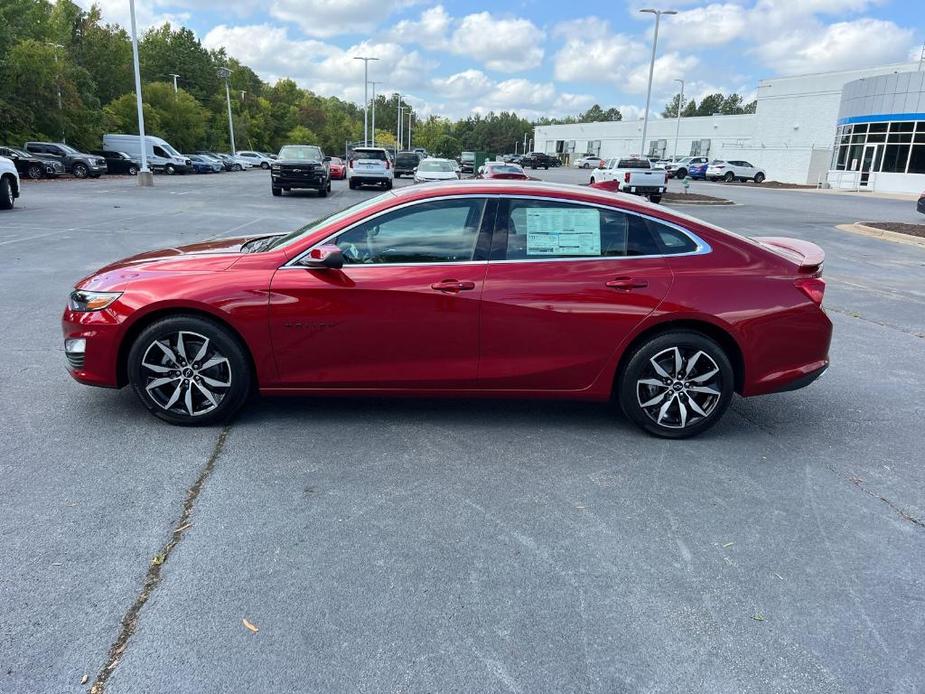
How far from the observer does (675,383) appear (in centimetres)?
451

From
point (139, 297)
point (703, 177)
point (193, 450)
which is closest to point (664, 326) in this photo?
point (193, 450)

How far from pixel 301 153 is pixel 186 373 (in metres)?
24.0

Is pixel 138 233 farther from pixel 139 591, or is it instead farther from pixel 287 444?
pixel 139 591

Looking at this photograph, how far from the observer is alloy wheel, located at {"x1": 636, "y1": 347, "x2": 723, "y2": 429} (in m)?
4.49

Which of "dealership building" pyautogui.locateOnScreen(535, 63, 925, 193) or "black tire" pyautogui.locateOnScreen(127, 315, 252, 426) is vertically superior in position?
"dealership building" pyautogui.locateOnScreen(535, 63, 925, 193)

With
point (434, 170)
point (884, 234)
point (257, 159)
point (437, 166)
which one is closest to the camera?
point (884, 234)

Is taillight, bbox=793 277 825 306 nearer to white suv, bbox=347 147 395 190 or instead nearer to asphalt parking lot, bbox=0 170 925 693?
asphalt parking lot, bbox=0 170 925 693

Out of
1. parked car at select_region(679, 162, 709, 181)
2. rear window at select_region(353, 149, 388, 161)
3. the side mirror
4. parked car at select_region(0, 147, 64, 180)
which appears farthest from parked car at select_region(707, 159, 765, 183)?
the side mirror

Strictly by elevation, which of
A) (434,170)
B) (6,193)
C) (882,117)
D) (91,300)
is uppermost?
(882,117)

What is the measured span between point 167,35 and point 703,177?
2416 inches

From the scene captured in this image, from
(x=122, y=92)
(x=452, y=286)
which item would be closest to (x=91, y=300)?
(x=452, y=286)

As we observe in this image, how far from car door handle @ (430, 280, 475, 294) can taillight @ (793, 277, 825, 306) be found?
2126mm

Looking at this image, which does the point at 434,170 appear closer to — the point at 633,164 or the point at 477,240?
the point at 633,164

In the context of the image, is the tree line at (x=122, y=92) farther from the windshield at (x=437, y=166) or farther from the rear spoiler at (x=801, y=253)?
the rear spoiler at (x=801, y=253)
